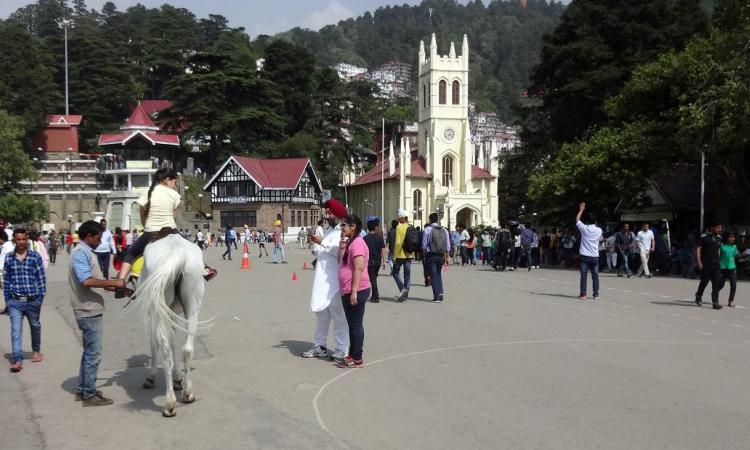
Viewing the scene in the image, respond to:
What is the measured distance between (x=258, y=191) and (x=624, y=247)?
54.6 m

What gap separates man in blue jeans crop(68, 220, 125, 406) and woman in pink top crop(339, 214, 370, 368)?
106 inches

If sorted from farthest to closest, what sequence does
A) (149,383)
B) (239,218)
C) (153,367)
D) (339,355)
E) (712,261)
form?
(239,218), (712,261), (339,355), (149,383), (153,367)

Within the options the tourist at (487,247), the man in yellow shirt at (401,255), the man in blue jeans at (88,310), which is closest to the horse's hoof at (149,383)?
the man in blue jeans at (88,310)

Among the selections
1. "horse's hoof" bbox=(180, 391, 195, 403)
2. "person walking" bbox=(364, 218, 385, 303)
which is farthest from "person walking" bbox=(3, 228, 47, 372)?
"person walking" bbox=(364, 218, 385, 303)

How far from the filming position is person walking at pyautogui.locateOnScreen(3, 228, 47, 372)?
30.8 feet

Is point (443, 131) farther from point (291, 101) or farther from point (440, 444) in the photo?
point (440, 444)

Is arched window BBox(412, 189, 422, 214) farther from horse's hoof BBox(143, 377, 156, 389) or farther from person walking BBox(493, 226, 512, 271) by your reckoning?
horse's hoof BBox(143, 377, 156, 389)

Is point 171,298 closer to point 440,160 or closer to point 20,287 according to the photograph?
point 20,287

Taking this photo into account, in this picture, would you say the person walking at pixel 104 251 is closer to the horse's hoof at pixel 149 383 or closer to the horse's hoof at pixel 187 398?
the horse's hoof at pixel 149 383

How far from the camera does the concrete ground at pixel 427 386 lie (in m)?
6.29

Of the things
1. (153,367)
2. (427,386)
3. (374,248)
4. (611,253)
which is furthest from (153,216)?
(611,253)

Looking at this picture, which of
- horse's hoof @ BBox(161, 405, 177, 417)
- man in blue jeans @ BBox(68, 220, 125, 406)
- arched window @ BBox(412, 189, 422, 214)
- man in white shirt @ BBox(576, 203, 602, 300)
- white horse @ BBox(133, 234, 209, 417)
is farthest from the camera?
arched window @ BBox(412, 189, 422, 214)

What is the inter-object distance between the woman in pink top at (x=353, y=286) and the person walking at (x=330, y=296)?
0.47 feet

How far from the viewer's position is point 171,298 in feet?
25.0
